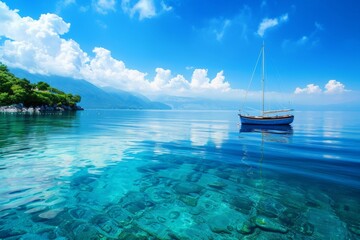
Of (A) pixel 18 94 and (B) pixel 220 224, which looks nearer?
(B) pixel 220 224

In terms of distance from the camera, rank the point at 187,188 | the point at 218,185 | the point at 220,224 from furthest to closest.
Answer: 1. the point at 218,185
2. the point at 187,188
3. the point at 220,224

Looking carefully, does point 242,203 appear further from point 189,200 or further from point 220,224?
point 189,200

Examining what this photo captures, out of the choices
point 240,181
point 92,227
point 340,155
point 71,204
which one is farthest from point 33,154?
point 340,155

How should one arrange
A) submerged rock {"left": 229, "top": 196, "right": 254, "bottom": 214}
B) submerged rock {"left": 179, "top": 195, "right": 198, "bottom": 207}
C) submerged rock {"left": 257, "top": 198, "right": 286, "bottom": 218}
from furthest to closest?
submerged rock {"left": 179, "top": 195, "right": 198, "bottom": 207} → submerged rock {"left": 229, "top": 196, "right": 254, "bottom": 214} → submerged rock {"left": 257, "top": 198, "right": 286, "bottom": 218}

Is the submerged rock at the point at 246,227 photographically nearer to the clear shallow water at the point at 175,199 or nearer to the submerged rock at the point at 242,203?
the clear shallow water at the point at 175,199

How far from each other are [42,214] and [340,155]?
84.1 ft

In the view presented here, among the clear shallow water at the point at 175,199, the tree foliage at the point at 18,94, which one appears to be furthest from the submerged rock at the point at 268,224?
the tree foliage at the point at 18,94

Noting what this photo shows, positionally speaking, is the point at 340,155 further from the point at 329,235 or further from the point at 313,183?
the point at 329,235

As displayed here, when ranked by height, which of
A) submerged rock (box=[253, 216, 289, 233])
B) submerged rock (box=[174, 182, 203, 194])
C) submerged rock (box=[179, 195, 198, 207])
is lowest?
submerged rock (box=[174, 182, 203, 194])

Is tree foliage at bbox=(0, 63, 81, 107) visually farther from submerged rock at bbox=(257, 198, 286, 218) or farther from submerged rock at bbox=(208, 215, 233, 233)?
submerged rock at bbox=(257, 198, 286, 218)

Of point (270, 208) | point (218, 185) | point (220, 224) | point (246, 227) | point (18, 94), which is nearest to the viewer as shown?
point (246, 227)

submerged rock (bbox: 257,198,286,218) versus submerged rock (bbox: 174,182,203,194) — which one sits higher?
submerged rock (bbox: 257,198,286,218)

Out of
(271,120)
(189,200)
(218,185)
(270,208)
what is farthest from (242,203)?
(271,120)

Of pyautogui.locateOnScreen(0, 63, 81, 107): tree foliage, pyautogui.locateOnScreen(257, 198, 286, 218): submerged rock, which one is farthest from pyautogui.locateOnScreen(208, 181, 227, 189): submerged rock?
pyautogui.locateOnScreen(0, 63, 81, 107): tree foliage
